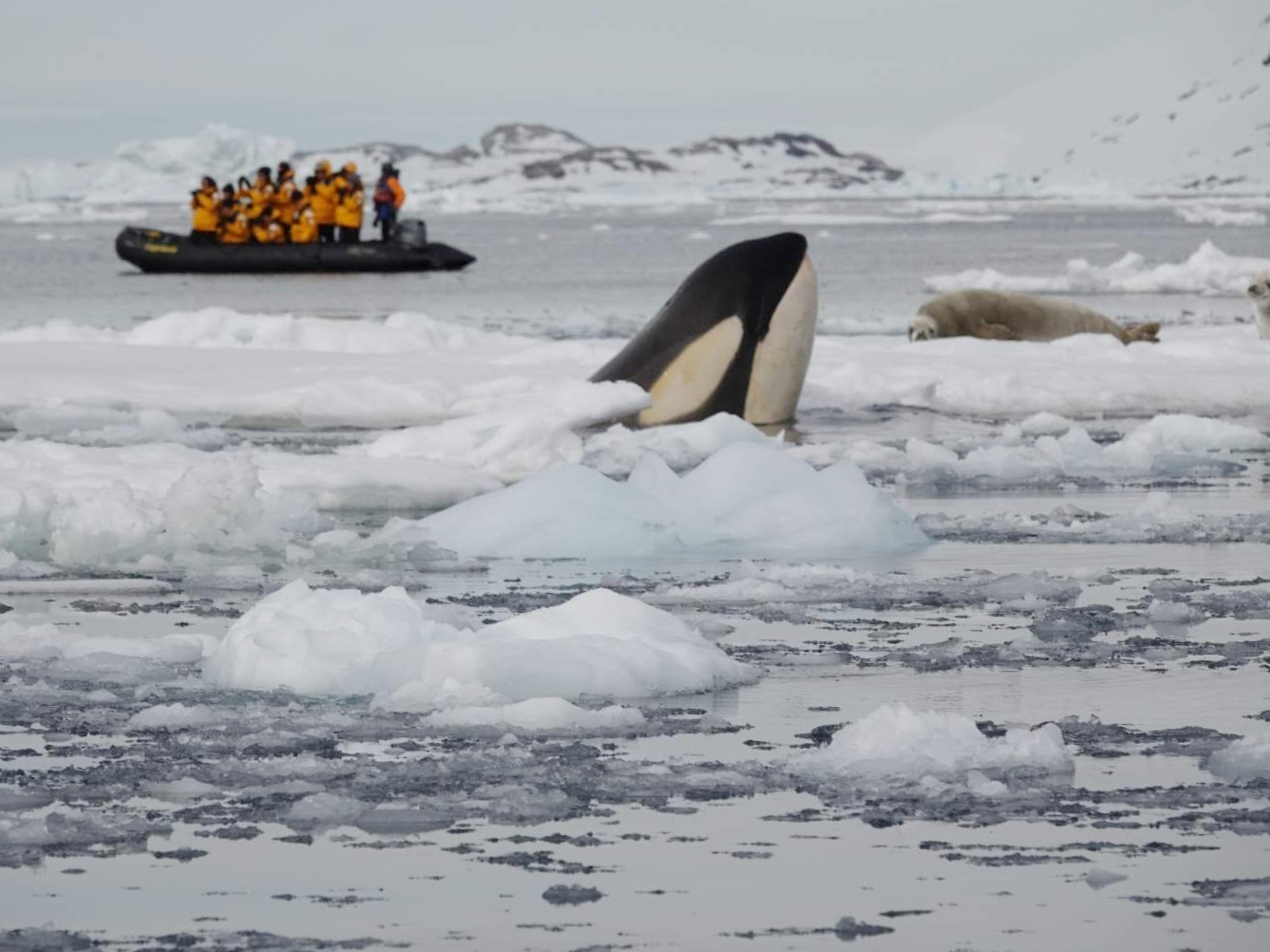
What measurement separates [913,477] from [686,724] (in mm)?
4966

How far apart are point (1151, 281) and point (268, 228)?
1432cm

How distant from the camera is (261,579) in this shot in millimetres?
6996

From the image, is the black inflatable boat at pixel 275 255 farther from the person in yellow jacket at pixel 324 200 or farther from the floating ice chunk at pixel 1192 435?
the floating ice chunk at pixel 1192 435

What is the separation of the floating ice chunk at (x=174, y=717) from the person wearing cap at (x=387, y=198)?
3281 centimetres

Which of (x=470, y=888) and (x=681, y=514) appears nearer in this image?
(x=470, y=888)

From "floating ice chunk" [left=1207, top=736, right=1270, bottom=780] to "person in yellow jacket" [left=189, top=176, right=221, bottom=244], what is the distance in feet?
105

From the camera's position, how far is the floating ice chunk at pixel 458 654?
502 centimetres

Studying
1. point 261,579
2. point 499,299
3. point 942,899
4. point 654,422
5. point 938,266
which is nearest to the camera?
point 942,899

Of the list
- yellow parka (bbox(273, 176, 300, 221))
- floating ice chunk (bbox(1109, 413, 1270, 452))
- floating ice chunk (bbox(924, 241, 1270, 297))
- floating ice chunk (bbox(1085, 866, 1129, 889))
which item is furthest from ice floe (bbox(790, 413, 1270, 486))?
yellow parka (bbox(273, 176, 300, 221))

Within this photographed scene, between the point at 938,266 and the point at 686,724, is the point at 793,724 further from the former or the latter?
the point at 938,266

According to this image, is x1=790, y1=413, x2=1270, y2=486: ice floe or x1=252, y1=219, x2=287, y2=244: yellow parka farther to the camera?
x1=252, y1=219, x2=287, y2=244: yellow parka

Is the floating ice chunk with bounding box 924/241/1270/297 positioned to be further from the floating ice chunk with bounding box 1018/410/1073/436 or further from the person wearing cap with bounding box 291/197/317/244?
the floating ice chunk with bounding box 1018/410/1073/436

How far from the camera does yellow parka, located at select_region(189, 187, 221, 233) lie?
1411 inches

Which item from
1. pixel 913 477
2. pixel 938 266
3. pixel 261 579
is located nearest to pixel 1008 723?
pixel 261 579
